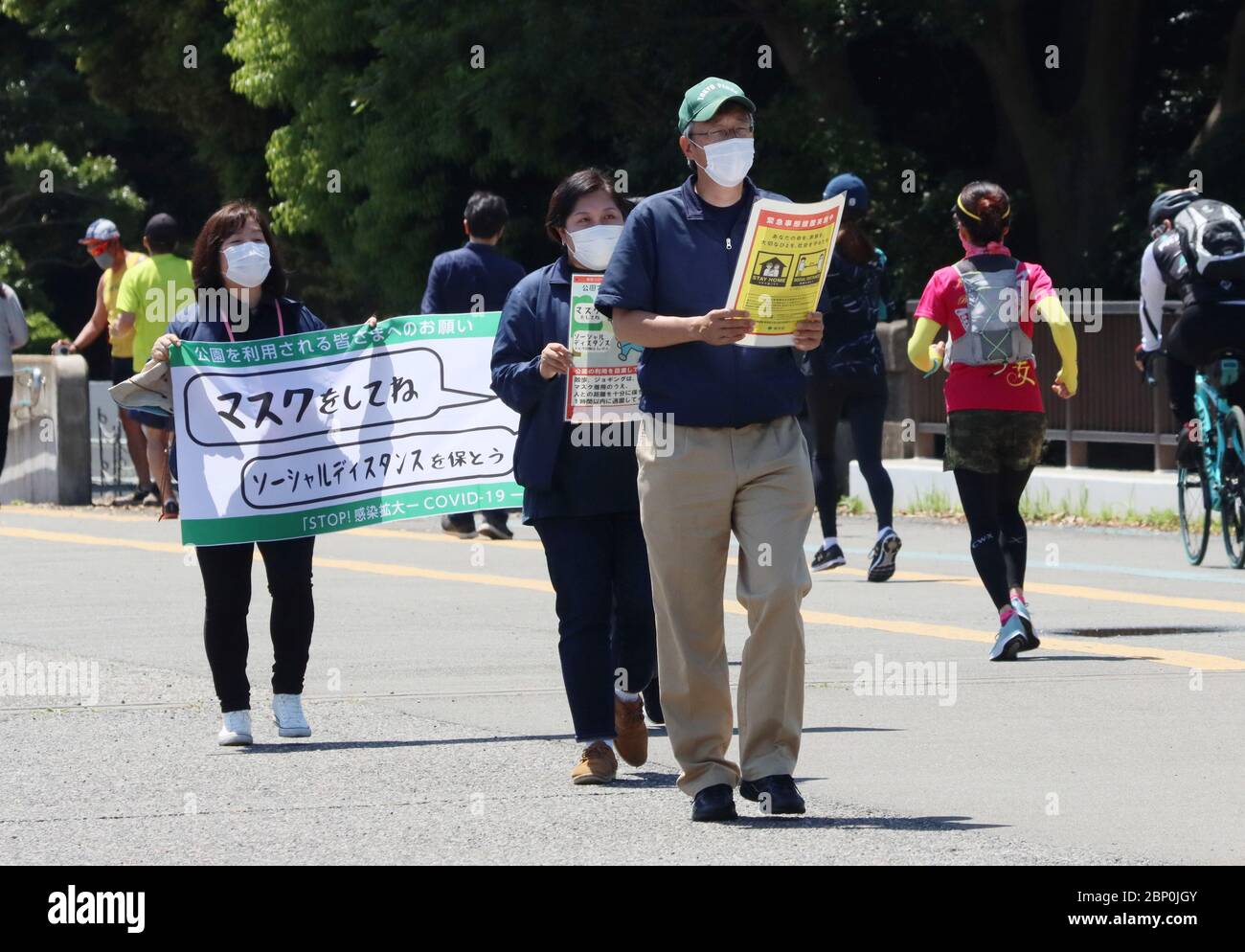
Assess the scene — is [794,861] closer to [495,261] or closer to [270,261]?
[270,261]

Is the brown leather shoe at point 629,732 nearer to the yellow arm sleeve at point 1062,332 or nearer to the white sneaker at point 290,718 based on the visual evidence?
the white sneaker at point 290,718

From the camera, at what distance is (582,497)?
24.9 ft

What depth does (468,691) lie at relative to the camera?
31.5ft

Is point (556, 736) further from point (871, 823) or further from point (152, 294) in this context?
point (152, 294)

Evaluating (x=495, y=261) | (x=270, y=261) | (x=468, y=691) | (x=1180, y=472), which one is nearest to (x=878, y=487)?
(x=1180, y=472)

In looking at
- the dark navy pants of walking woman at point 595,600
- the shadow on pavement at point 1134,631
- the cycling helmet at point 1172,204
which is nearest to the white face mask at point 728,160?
the dark navy pants of walking woman at point 595,600

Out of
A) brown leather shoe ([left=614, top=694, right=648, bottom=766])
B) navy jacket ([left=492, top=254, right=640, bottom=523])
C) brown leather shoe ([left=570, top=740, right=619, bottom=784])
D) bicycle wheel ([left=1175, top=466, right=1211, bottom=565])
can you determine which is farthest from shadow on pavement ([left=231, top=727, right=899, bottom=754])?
bicycle wheel ([left=1175, top=466, right=1211, bottom=565])

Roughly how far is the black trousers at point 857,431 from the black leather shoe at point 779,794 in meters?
6.59

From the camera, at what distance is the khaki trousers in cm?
686

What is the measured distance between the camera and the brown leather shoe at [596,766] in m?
7.48

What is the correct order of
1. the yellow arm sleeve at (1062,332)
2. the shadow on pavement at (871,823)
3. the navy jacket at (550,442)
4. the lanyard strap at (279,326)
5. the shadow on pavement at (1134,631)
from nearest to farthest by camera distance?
Result: the shadow on pavement at (871,823)
the navy jacket at (550,442)
the lanyard strap at (279,326)
the yellow arm sleeve at (1062,332)
the shadow on pavement at (1134,631)

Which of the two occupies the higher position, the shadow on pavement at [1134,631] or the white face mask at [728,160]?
the white face mask at [728,160]

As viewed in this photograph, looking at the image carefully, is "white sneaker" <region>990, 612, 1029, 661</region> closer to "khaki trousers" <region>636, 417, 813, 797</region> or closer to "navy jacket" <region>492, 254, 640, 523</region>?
"navy jacket" <region>492, 254, 640, 523</region>

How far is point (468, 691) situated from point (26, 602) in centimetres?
415
